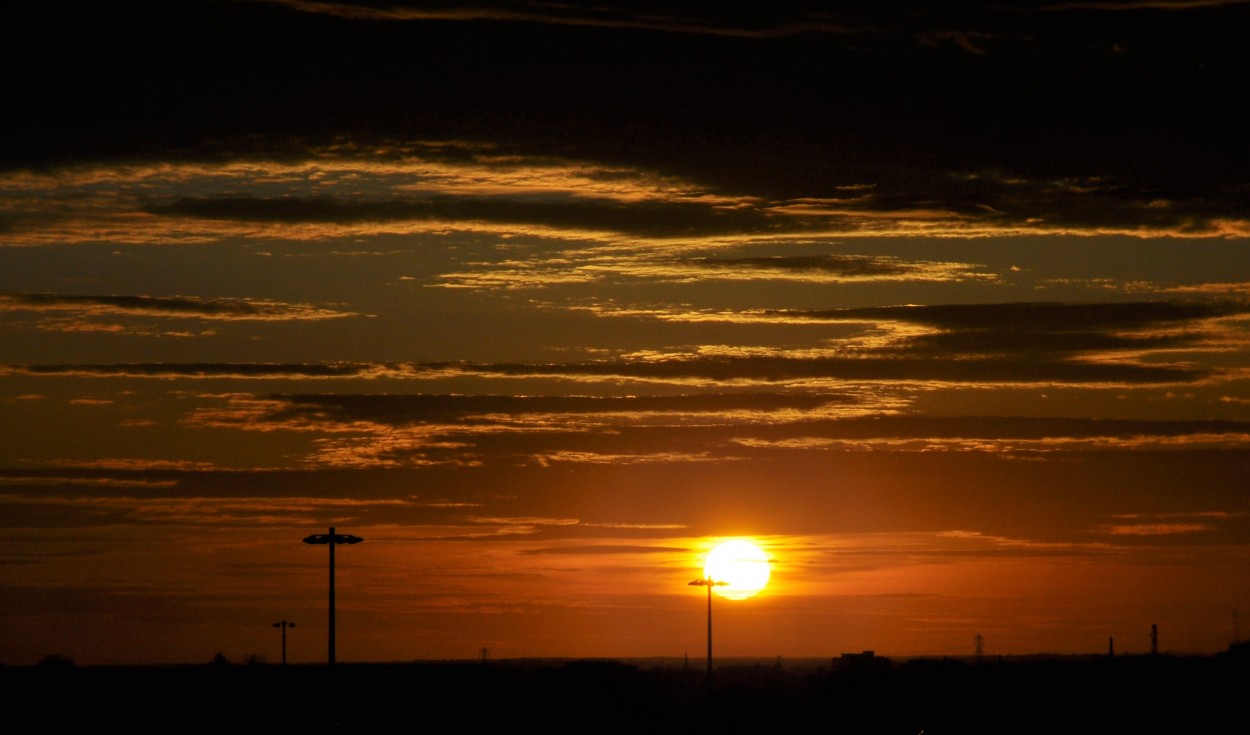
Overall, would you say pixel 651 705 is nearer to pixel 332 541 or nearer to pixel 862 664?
pixel 332 541

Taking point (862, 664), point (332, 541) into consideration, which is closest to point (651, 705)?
point (332, 541)

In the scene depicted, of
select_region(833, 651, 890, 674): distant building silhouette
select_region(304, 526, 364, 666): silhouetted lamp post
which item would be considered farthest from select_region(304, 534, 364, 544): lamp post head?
select_region(833, 651, 890, 674): distant building silhouette

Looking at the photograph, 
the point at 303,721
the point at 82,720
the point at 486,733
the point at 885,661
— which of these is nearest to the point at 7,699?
the point at 82,720

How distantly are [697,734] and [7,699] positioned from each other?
32.8 m

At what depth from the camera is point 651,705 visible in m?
97.8

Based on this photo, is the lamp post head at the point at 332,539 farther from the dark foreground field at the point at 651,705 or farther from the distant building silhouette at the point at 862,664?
Answer: the distant building silhouette at the point at 862,664

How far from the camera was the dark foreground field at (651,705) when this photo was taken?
66.5 meters

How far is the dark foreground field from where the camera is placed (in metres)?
66.5

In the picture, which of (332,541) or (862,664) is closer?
(332,541)

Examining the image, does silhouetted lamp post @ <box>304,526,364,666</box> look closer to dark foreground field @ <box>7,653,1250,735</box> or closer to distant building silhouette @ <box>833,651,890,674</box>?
dark foreground field @ <box>7,653,1250,735</box>

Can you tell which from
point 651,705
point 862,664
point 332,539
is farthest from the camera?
point 862,664

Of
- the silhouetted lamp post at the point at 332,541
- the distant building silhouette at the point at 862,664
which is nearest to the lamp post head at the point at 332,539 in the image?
the silhouetted lamp post at the point at 332,541

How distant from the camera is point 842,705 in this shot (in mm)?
93188

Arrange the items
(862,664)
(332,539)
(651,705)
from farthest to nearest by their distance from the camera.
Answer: (862,664) < (651,705) < (332,539)
